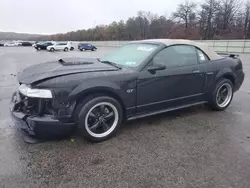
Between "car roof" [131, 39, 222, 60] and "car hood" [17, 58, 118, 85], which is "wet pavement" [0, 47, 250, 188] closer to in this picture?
"car hood" [17, 58, 118, 85]

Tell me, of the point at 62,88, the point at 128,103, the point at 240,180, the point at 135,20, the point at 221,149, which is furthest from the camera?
the point at 135,20

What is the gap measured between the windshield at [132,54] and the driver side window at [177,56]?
19cm

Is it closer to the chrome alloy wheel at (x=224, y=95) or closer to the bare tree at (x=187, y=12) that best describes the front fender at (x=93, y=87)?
the chrome alloy wheel at (x=224, y=95)

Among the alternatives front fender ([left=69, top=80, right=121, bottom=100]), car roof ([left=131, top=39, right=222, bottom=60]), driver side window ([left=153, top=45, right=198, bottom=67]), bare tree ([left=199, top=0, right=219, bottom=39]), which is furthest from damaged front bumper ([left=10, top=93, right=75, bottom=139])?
bare tree ([left=199, top=0, right=219, bottom=39])

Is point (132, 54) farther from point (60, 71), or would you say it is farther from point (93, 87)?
point (60, 71)

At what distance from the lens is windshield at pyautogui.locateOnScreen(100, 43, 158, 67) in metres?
3.59

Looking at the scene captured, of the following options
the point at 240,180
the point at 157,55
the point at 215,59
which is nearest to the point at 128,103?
the point at 157,55

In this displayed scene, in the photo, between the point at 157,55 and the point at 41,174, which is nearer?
the point at 41,174

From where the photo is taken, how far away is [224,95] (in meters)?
4.66

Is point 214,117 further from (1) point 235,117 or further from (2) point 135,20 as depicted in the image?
(2) point 135,20

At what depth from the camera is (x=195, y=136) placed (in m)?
3.37

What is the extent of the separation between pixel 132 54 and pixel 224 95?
7.55ft

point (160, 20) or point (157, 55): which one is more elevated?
point (160, 20)

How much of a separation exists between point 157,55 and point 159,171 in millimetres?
1913
